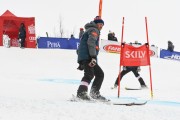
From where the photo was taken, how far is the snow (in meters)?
6.25

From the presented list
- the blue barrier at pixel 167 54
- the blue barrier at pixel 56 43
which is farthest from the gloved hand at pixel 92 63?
the blue barrier at pixel 167 54

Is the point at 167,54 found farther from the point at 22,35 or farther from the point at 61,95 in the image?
the point at 61,95

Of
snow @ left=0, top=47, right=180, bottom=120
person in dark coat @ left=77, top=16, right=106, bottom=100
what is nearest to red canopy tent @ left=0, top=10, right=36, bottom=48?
snow @ left=0, top=47, right=180, bottom=120

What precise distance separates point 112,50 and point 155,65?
4.20 m

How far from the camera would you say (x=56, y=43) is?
29.2m

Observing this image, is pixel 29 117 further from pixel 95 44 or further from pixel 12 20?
pixel 12 20

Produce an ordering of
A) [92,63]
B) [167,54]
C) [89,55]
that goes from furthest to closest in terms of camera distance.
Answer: [167,54] → [89,55] → [92,63]

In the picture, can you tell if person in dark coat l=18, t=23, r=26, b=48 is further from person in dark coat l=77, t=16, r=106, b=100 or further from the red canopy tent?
person in dark coat l=77, t=16, r=106, b=100

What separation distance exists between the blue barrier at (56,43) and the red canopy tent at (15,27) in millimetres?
840

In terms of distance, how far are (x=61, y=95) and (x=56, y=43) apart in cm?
1988

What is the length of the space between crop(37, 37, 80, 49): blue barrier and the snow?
16.1ft

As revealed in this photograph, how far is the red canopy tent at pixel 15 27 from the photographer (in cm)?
2808

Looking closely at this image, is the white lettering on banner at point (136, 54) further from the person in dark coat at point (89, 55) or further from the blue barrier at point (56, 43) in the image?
the blue barrier at point (56, 43)

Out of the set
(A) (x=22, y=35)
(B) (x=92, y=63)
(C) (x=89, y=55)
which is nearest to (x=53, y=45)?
(A) (x=22, y=35)
